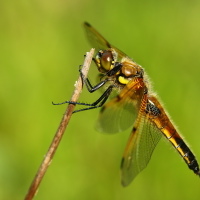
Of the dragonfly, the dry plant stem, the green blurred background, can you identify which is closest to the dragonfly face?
the dragonfly

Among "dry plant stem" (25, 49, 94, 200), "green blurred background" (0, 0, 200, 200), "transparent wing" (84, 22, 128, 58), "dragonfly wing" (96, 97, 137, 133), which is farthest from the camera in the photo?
"green blurred background" (0, 0, 200, 200)

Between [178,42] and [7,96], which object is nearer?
[7,96]

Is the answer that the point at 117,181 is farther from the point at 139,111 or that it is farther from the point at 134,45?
the point at 134,45

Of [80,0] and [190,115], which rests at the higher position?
[80,0]

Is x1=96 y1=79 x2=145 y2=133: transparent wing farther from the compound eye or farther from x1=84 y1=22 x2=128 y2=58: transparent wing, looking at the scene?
x1=84 y1=22 x2=128 y2=58: transparent wing

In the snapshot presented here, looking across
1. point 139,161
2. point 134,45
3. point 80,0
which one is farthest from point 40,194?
point 80,0

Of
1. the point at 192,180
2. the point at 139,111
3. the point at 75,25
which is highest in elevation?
the point at 75,25

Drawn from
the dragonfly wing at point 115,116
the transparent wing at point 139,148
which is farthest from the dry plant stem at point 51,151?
the transparent wing at point 139,148
